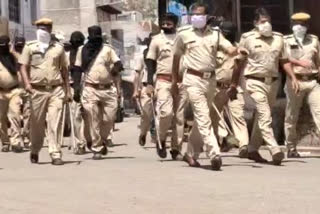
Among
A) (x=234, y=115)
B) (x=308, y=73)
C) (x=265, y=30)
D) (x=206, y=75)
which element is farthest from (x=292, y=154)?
(x=206, y=75)

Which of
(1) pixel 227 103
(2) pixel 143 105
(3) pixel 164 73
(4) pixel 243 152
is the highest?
(3) pixel 164 73

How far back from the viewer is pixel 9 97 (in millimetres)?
15523

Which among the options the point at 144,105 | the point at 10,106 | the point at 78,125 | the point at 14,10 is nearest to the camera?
the point at 78,125

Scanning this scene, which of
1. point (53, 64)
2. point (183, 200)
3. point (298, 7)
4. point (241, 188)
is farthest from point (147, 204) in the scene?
point (298, 7)

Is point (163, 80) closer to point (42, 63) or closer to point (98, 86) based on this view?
point (98, 86)

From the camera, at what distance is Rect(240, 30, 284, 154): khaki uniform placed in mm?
11531

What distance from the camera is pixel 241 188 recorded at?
9211 mm

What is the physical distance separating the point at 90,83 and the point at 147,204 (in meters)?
4.74

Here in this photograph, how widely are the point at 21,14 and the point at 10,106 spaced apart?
73.9 feet

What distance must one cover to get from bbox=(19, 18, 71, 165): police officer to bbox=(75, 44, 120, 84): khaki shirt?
72cm

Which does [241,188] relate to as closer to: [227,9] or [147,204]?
[147,204]

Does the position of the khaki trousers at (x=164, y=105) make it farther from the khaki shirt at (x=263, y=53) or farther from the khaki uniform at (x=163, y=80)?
the khaki shirt at (x=263, y=53)

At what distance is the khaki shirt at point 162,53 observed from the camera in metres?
12.4

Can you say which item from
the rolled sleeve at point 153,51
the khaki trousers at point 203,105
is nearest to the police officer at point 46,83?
the rolled sleeve at point 153,51
